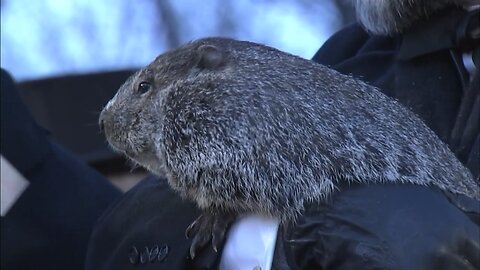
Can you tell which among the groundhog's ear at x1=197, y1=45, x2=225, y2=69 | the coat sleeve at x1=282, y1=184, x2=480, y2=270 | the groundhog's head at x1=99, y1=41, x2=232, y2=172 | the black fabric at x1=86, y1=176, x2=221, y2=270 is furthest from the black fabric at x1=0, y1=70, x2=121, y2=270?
the coat sleeve at x1=282, y1=184, x2=480, y2=270

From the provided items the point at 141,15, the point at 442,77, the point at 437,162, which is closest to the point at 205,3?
the point at 141,15

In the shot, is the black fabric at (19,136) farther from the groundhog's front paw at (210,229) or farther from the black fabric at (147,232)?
the groundhog's front paw at (210,229)

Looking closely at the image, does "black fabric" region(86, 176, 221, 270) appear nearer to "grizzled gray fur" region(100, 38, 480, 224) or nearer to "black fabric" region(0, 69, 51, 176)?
"grizzled gray fur" region(100, 38, 480, 224)

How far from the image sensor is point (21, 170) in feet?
10.4

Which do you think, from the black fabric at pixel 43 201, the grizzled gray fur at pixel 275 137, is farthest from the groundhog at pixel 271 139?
the black fabric at pixel 43 201

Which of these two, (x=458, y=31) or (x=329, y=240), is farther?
(x=458, y=31)

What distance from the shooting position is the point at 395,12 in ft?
8.18

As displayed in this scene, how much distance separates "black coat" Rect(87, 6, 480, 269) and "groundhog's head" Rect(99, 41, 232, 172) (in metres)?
0.16

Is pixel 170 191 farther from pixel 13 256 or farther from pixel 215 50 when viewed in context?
pixel 13 256

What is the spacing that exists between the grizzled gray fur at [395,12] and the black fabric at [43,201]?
1.08 metres

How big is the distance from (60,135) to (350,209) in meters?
3.04

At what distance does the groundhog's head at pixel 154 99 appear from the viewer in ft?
7.13

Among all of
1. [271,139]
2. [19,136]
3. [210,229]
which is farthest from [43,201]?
[271,139]

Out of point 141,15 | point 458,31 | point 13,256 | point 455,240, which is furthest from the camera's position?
point 141,15
